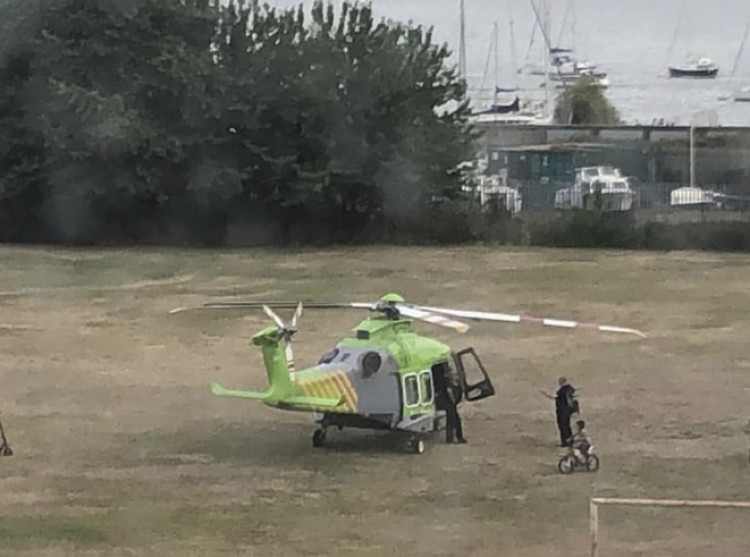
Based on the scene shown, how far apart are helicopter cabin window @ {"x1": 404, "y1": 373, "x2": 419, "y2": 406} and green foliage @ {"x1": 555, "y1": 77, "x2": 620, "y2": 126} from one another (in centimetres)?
861

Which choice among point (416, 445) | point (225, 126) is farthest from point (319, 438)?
point (225, 126)

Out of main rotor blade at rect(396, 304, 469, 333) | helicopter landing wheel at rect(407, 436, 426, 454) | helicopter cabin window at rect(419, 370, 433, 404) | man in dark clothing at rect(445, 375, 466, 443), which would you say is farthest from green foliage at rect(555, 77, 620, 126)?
main rotor blade at rect(396, 304, 469, 333)

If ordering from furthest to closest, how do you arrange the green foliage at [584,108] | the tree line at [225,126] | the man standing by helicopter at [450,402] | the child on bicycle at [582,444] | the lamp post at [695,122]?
the tree line at [225,126] < the green foliage at [584,108] < the lamp post at [695,122] < the man standing by helicopter at [450,402] < the child on bicycle at [582,444]

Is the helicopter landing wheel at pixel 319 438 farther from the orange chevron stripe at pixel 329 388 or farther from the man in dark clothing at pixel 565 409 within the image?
the man in dark clothing at pixel 565 409

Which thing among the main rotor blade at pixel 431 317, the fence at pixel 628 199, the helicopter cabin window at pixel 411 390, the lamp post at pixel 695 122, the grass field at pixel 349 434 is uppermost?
the lamp post at pixel 695 122

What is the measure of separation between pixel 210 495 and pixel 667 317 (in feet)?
20.2

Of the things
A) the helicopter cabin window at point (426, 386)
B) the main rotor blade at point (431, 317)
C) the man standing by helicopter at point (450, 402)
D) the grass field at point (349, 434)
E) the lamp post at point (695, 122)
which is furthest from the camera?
the lamp post at point (695, 122)

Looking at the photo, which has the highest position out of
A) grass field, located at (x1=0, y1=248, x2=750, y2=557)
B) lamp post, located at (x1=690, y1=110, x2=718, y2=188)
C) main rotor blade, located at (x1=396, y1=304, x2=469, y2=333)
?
lamp post, located at (x1=690, y1=110, x2=718, y2=188)

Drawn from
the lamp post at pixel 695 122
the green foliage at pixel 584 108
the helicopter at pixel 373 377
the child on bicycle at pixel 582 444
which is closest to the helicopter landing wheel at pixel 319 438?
the helicopter at pixel 373 377

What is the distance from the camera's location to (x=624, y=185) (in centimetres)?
1700

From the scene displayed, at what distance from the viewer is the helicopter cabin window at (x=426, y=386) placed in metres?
6.81

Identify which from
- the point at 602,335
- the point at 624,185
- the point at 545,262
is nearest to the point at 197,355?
the point at 602,335

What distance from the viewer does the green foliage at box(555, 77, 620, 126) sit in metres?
15.7

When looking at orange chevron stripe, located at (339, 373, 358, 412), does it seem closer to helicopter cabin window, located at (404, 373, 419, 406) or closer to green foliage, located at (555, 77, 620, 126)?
helicopter cabin window, located at (404, 373, 419, 406)
